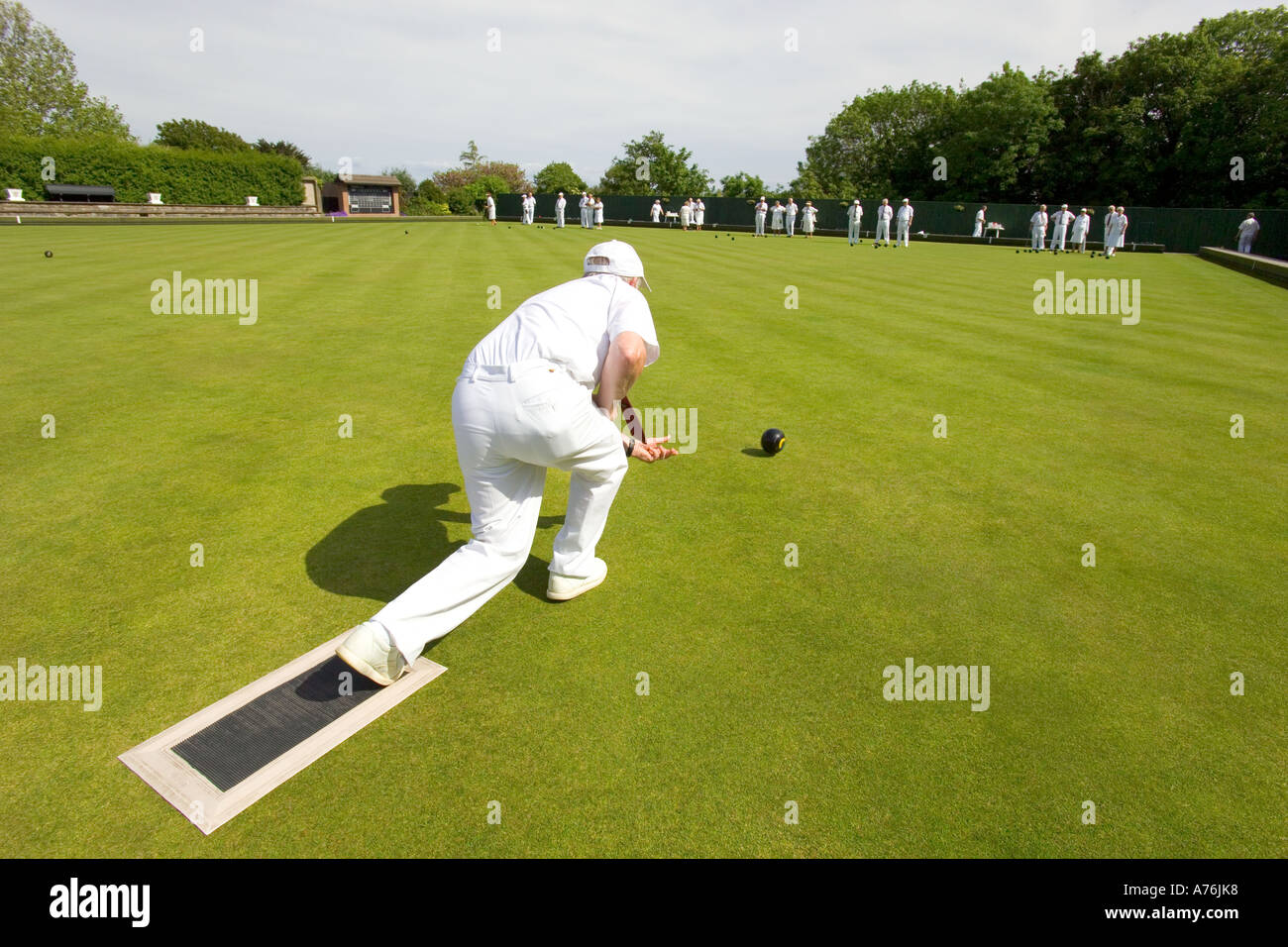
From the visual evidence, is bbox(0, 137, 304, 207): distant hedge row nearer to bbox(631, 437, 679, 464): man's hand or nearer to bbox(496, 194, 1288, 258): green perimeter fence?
bbox(496, 194, 1288, 258): green perimeter fence

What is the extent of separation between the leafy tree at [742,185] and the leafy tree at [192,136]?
224 feet

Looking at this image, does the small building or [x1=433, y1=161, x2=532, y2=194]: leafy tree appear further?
[x1=433, y1=161, x2=532, y2=194]: leafy tree

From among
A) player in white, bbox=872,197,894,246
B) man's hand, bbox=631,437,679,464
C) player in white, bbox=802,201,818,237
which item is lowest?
man's hand, bbox=631,437,679,464

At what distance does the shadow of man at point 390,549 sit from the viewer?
16.3 feet

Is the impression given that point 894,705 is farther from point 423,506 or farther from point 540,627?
point 423,506

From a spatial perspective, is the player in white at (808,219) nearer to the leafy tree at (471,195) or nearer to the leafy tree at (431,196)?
the leafy tree at (471,195)

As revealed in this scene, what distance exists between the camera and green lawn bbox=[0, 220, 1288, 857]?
3.14m

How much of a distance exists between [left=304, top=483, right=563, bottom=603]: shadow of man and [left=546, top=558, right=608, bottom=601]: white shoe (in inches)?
7.1

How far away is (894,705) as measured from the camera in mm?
3883

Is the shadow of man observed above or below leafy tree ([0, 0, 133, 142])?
below

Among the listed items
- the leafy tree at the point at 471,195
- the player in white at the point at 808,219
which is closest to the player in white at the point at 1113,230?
the player in white at the point at 808,219

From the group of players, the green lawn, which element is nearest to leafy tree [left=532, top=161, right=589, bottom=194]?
the group of players
